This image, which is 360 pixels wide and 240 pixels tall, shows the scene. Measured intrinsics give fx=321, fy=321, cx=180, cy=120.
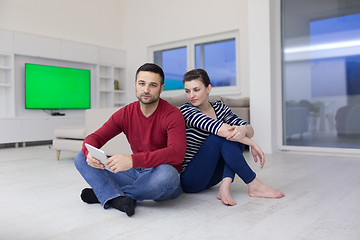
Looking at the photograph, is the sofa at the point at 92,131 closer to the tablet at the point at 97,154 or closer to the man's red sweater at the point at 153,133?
the man's red sweater at the point at 153,133

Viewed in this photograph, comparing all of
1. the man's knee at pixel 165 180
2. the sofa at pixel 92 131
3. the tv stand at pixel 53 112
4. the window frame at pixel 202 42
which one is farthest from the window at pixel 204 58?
the man's knee at pixel 165 180

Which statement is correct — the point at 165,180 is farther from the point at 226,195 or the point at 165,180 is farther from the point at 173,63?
the point at 173,63

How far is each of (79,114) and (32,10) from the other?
212cm

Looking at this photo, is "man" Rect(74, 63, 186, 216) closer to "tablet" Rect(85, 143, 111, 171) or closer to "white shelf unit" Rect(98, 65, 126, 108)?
"tablet" Rect(85, 143, 111, 171)

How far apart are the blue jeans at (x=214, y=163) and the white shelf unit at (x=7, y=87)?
4.68 metres

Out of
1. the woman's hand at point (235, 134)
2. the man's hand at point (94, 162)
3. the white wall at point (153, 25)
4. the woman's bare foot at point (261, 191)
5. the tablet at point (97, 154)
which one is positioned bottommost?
the woman's bare foot at point (261, 191)

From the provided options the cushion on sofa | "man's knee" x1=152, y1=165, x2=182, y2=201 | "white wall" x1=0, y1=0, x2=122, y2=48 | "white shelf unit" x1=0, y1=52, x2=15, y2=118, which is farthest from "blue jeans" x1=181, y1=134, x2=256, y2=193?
"white wall" x1=0, y1=0, x2=122, y2=48

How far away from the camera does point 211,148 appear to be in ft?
5.82

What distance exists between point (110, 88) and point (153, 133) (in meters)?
5.63

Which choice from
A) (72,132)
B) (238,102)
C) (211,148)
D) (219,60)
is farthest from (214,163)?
(219,60)

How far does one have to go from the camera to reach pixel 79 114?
21.6ft

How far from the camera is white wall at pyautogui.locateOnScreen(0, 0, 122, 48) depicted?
18.6ft

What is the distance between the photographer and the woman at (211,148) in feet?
5.77

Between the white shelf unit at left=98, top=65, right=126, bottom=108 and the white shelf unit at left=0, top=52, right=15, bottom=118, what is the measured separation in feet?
5.83
